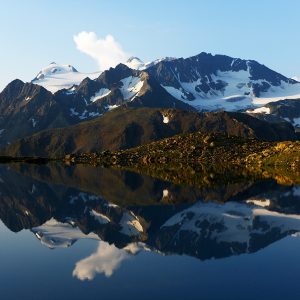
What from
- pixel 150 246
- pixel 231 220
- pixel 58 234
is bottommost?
pixel 231 220

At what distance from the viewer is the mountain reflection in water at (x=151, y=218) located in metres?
44.1

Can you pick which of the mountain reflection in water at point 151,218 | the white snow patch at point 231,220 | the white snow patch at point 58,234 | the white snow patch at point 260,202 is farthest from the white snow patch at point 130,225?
the white snow patch at point 260,202

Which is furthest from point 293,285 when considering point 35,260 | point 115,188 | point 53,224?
point 115,188

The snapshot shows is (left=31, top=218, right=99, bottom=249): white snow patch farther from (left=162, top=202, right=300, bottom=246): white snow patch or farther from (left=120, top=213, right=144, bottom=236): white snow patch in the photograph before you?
(left=162, top=202, right=300, bottom=246): white snow patch

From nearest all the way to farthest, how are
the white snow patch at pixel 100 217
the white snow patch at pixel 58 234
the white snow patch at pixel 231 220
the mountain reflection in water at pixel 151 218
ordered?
the mountain reflection in water at pixel 151 218 < the white snow patch at pixel 58 234 < the white snow patch at pixel 231 220 < the white snow patch at pixel 100 217

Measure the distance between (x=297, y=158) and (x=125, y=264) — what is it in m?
159

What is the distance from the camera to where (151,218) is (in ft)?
202

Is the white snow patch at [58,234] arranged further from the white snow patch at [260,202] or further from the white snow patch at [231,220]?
the white snow patch at [260,202]

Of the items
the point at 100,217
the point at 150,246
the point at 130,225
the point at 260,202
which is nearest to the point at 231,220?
the point at 130,225

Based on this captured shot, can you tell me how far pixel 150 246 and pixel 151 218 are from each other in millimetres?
16814

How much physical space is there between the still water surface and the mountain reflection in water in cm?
12

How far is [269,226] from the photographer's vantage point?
2251 inches

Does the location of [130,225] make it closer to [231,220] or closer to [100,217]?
[100,217]

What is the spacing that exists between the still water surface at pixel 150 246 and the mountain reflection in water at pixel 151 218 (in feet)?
0.39
